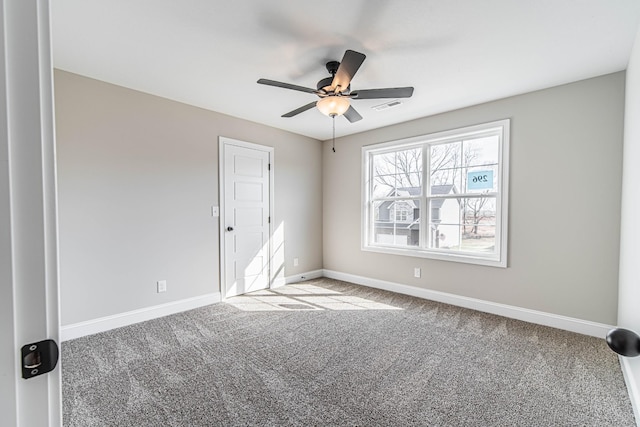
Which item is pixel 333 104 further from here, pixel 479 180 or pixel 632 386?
pixel 632 386

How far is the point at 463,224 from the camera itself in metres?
3.79

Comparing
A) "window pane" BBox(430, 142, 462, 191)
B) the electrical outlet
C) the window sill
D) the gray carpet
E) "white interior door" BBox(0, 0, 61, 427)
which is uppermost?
"window pane" BBox(430, 142, 462, 191)

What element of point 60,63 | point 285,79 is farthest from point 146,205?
point 285,79

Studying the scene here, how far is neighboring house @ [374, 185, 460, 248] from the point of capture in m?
3.89

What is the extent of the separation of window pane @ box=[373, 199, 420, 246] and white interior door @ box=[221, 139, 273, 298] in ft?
5.79

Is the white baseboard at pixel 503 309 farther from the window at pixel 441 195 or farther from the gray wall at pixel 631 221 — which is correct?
the window at pixel 441 195

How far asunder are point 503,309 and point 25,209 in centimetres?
409

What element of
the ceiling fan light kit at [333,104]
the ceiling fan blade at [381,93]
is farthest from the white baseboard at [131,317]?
the ceiling fan blade at [381,93]

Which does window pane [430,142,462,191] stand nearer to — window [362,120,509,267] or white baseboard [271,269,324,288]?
window [362,120,509,267]

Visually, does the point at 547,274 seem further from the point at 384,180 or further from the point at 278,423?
the point at 278,423

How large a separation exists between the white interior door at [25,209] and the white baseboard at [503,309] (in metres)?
3.96

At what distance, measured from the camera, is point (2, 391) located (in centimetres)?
48

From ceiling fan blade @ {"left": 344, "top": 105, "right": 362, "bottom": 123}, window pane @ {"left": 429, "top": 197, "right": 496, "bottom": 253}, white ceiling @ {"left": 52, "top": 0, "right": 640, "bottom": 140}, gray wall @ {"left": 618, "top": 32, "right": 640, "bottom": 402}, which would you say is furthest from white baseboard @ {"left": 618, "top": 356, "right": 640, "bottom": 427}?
ceiling fan blade @ {"left": 344, "top": 105, "right": 362, "bottom": 123}

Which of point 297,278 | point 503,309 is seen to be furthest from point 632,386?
point 297,278
